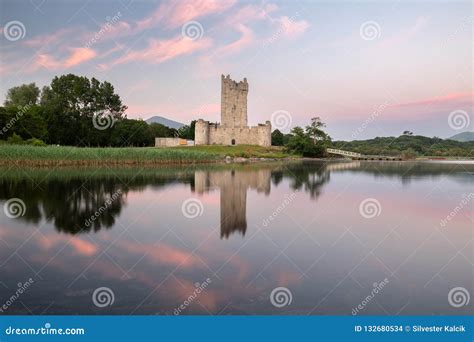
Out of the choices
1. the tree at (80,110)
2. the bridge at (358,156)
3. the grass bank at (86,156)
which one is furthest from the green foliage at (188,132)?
the grass bank at (86,156)

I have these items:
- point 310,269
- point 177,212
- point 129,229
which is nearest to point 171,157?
point 177,212

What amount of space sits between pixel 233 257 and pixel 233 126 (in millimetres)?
67442

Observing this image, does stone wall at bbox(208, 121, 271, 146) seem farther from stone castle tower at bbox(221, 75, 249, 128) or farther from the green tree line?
the green tree line

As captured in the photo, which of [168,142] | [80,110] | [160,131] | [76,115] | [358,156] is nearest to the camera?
[76,115]

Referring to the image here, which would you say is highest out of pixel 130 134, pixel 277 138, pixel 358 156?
pixel 277 138

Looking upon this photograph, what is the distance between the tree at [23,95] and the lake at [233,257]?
63328mm

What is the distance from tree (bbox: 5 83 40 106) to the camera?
68.7 m

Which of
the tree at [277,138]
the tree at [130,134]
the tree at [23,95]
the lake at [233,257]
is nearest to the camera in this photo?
the lake at [233,257]

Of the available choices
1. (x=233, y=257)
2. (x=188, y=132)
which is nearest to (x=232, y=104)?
(x=188, y=132)

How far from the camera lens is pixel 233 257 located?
23.9 feet

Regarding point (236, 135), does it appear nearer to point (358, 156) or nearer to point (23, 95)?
point (358, 156)

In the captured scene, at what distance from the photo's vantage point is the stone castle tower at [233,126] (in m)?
71.3

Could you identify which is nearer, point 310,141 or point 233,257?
point 233,257

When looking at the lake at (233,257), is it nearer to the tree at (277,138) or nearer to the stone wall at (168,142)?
the stone wall at (168,142)
